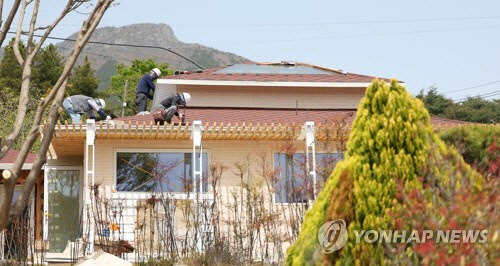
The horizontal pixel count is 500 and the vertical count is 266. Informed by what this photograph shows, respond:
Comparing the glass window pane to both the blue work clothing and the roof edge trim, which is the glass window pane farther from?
the roof edge trim

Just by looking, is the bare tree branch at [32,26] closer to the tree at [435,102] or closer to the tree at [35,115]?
the tree at [35,115]

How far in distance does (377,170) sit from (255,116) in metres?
14.2

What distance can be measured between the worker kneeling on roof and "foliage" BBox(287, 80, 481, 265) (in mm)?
11179

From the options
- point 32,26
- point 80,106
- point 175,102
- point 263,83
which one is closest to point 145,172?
point 175,102

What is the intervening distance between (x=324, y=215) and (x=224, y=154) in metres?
12.0

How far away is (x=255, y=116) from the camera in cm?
2069

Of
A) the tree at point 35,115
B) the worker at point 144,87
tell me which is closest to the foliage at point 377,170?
the tree at point 35,115

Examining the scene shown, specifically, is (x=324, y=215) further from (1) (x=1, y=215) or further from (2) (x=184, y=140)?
(2) (x=184, y=140)

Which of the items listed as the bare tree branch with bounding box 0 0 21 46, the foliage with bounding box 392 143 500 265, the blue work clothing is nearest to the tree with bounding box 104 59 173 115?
the blue work clothing

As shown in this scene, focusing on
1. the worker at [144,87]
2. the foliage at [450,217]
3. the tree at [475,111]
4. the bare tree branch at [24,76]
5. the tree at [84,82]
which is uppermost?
the tree at [84,82]

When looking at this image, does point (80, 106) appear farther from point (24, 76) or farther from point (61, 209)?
point (24, 76)

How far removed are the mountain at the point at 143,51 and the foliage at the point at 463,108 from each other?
76.6m

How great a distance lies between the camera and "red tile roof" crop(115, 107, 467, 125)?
19656 mm

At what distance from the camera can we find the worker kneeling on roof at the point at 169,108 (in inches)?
708
